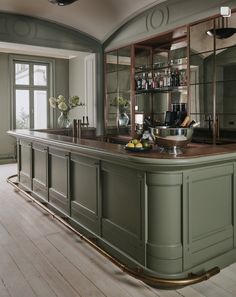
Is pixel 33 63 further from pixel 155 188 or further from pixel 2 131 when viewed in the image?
pixel 155 188

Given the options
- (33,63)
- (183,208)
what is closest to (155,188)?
(183,208)

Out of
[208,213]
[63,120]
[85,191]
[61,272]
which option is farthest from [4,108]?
[208,213]

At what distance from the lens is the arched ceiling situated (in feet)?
16.4

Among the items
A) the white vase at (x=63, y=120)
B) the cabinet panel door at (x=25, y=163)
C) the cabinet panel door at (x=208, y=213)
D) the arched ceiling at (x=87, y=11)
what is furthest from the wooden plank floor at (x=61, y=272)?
the arched ceiling at (x=87, y=11)

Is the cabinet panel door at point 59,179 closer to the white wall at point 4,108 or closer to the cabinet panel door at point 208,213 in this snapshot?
the cabinet panel door at point 208,213

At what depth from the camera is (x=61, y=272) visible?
8.60ft

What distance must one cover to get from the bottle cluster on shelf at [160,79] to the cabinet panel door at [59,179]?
220cm

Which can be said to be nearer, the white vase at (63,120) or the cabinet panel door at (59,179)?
the cabinet panel door at (59,179)

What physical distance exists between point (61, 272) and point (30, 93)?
274 inches

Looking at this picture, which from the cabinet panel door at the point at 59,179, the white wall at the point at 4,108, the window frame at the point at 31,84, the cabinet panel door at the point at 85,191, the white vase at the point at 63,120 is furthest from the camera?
the window frame at the point at 31,84

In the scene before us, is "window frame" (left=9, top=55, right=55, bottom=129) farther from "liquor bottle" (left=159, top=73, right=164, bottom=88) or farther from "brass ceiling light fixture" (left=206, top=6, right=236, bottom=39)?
"brass ceiling light fixture" (left=206, top=6, right=236, bottom=39)

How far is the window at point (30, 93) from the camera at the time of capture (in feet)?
28.3

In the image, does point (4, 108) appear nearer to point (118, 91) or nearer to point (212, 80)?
point (118, 91)

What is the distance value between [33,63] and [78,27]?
3072mm
